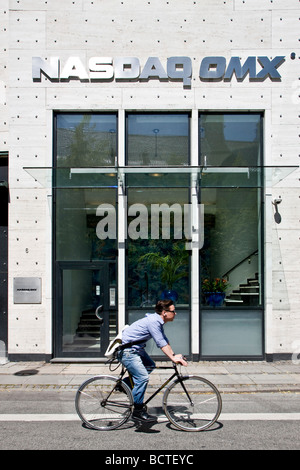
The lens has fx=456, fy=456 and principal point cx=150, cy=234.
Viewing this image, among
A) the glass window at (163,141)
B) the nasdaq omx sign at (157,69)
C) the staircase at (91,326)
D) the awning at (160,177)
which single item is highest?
the nasdaq omx sign at (157,69)

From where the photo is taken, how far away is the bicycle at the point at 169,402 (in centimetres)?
600

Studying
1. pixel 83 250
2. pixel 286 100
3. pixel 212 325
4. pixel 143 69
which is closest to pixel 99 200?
pixel 83 250

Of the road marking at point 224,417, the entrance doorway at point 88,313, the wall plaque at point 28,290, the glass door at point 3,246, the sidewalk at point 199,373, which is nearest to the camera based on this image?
the road marking at point 224,417

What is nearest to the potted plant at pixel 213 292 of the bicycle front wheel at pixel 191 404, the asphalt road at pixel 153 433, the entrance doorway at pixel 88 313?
the entrance doorway at pixel 88 313

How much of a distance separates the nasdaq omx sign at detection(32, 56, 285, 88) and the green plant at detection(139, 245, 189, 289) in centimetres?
411

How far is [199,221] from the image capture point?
11211 millimetres

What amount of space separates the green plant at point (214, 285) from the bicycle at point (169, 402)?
5037mm

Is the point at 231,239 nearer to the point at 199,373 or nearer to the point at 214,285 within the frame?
the point at 214,285

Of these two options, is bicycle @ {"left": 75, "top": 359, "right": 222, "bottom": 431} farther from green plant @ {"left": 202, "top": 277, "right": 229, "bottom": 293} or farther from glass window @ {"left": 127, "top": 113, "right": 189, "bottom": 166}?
glass window @ {"left": 127, "top": 113, "right": 189, "bottom": 166}

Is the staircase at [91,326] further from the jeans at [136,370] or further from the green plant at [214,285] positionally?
the jeans at [136,370]

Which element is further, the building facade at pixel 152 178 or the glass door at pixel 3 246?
the glass door at pixel 3 246

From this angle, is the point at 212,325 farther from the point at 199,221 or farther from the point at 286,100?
the point at 286,100

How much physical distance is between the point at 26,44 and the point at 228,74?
16.4ft

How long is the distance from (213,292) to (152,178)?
3128mm
